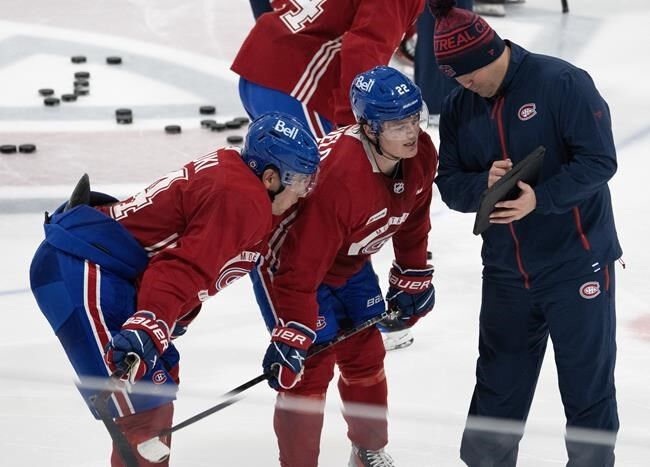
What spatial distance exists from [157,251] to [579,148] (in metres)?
0.91

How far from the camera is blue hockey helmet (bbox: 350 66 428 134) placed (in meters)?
2.53

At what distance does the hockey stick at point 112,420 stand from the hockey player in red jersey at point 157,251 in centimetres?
3

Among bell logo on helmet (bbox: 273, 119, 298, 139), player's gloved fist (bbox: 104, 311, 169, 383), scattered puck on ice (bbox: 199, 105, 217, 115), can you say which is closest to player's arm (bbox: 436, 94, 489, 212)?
bell logo on helmet (bbox: 273, 119, 298, 139)

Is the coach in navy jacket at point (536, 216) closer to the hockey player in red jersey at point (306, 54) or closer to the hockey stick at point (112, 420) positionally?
the hockey player in red jersey at point (306, 54)

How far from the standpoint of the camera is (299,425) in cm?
273

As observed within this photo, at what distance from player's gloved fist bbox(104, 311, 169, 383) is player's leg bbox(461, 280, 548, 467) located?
2.50ft

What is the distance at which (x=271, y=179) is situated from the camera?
99.3 inches

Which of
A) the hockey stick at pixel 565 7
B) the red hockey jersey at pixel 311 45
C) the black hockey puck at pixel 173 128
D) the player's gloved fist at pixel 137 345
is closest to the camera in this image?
the player's gloved fist at pixel 137 345

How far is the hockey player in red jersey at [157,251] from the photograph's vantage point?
2422 millimetres

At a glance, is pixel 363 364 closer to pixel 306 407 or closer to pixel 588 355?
pixel 306 407

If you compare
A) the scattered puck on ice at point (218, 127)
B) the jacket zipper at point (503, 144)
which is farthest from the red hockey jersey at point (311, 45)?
the scattered puck on ice at point (218, 127)

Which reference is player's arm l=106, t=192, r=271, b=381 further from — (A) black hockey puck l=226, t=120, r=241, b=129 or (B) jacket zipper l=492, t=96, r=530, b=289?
(A) black hockey puck l=226, t=120, r=241, b=129

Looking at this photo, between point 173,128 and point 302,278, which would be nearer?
point 302,278

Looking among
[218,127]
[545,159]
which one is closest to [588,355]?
[545,159]
